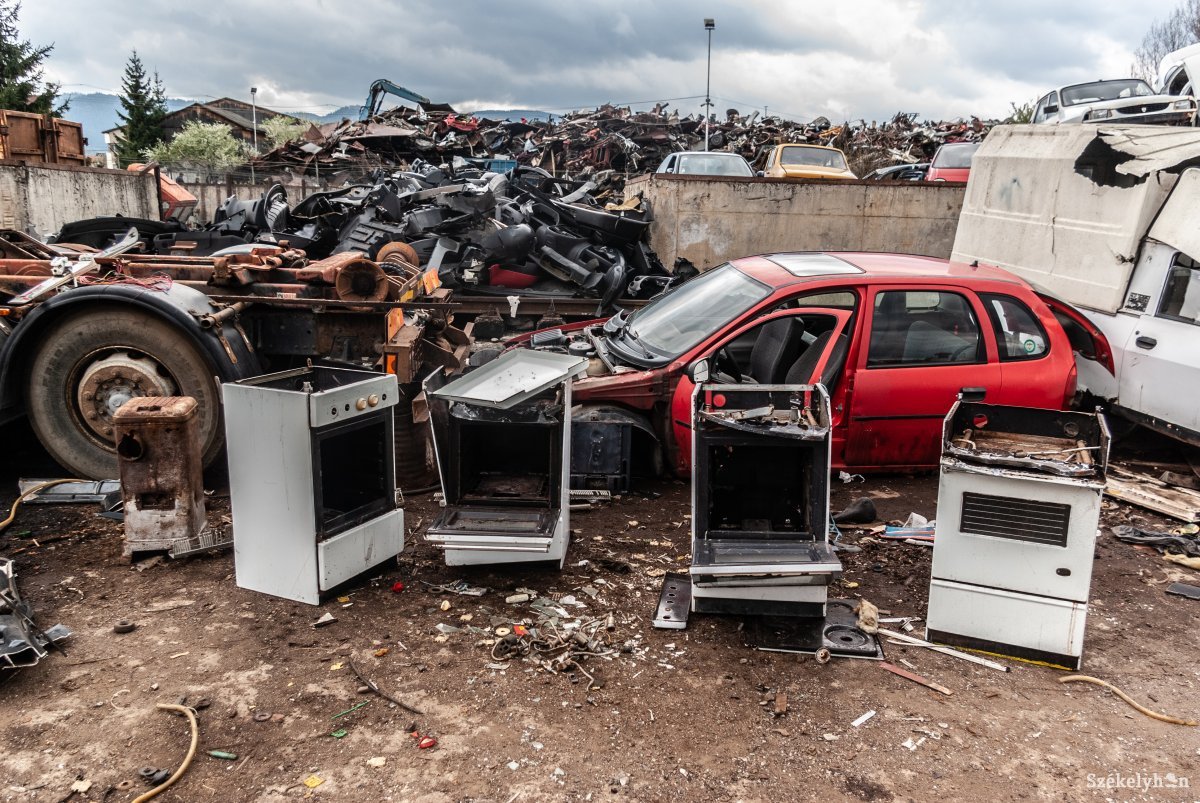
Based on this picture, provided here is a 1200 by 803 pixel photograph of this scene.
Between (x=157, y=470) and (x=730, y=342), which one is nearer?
(x=157, y=470)

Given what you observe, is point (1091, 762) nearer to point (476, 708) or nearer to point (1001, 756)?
point (1001, 756)

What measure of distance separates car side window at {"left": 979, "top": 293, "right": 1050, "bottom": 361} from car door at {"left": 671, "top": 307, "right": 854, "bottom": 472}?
1021 millimetres

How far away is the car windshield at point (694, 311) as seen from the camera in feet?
Answer: 17.2

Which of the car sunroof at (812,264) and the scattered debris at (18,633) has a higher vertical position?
the car sunroof at (812,264)

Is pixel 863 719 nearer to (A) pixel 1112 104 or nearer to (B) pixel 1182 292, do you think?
(B) pixel 1182 292

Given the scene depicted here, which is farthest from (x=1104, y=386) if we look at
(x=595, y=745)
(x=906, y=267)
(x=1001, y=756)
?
(x=595, y=745)

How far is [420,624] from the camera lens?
3639mm

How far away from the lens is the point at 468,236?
963cm

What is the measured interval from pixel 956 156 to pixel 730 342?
11.1 metres

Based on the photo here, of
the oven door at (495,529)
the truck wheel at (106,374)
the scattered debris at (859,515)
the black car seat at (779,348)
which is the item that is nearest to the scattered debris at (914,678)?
the scattered debris at (859,515)

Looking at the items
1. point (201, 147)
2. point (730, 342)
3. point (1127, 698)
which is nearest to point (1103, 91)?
point (730, 342)

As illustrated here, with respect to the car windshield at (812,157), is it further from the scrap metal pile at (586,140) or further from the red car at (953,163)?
the scrap metal pile at (586,140)

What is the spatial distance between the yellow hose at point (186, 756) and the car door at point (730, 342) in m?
3.10

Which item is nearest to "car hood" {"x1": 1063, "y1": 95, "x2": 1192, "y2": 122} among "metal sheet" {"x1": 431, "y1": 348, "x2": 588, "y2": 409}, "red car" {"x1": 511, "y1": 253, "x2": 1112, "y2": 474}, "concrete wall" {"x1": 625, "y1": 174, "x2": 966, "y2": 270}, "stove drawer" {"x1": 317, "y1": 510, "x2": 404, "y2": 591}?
"concrete wall" {"x1": 625, "y1": 174, "x2": 966, "y2": 270}
